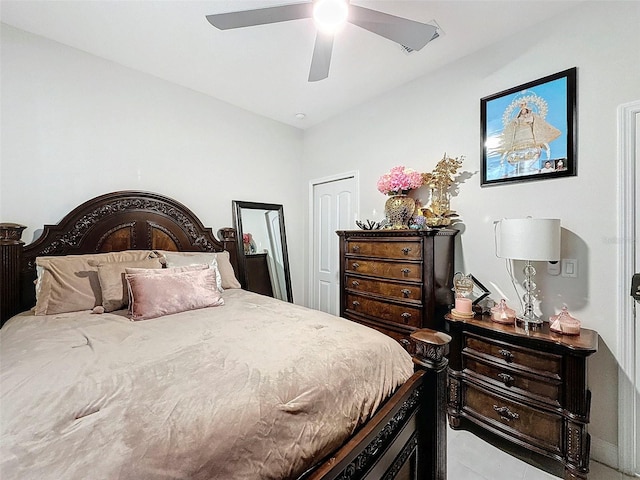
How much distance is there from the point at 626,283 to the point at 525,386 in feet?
2.85

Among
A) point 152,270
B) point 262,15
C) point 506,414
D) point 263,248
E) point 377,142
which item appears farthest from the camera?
point 263,248

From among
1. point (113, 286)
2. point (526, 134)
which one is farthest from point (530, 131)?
point (113, 286)

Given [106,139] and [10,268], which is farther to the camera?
[106,139]

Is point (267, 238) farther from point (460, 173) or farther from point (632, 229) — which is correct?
point (632, 229)

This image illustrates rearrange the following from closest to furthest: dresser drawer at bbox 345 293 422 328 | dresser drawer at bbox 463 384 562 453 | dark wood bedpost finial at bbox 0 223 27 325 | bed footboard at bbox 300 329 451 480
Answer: bed footboard at bbox 300 329 451 480
dresser drawer at bbox 463 384 562 453
dark wood bedpost finial at bbox 0 223 27 325
dresser drawer at bbox 345 293 422 328

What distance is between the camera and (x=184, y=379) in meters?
0.87

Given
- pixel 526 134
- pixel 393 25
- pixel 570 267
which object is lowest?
pixel 570 267

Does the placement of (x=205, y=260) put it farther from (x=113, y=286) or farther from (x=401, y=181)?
(x=401, y=181)

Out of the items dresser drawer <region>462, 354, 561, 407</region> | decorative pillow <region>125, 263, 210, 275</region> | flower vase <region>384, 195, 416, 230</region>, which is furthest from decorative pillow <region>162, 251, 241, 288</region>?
dresser drawer <region>462, 354, 561, 407</region>

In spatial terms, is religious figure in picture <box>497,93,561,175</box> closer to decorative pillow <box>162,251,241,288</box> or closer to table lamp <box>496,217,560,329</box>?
table lamp <box>496,217,560,329</box>

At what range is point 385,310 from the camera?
241cm

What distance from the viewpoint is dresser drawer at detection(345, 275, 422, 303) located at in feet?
7.27

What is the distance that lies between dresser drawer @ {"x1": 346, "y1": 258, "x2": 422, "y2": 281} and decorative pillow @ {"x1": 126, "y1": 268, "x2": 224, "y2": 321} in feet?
4.20

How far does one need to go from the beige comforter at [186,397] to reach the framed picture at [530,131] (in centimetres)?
172
